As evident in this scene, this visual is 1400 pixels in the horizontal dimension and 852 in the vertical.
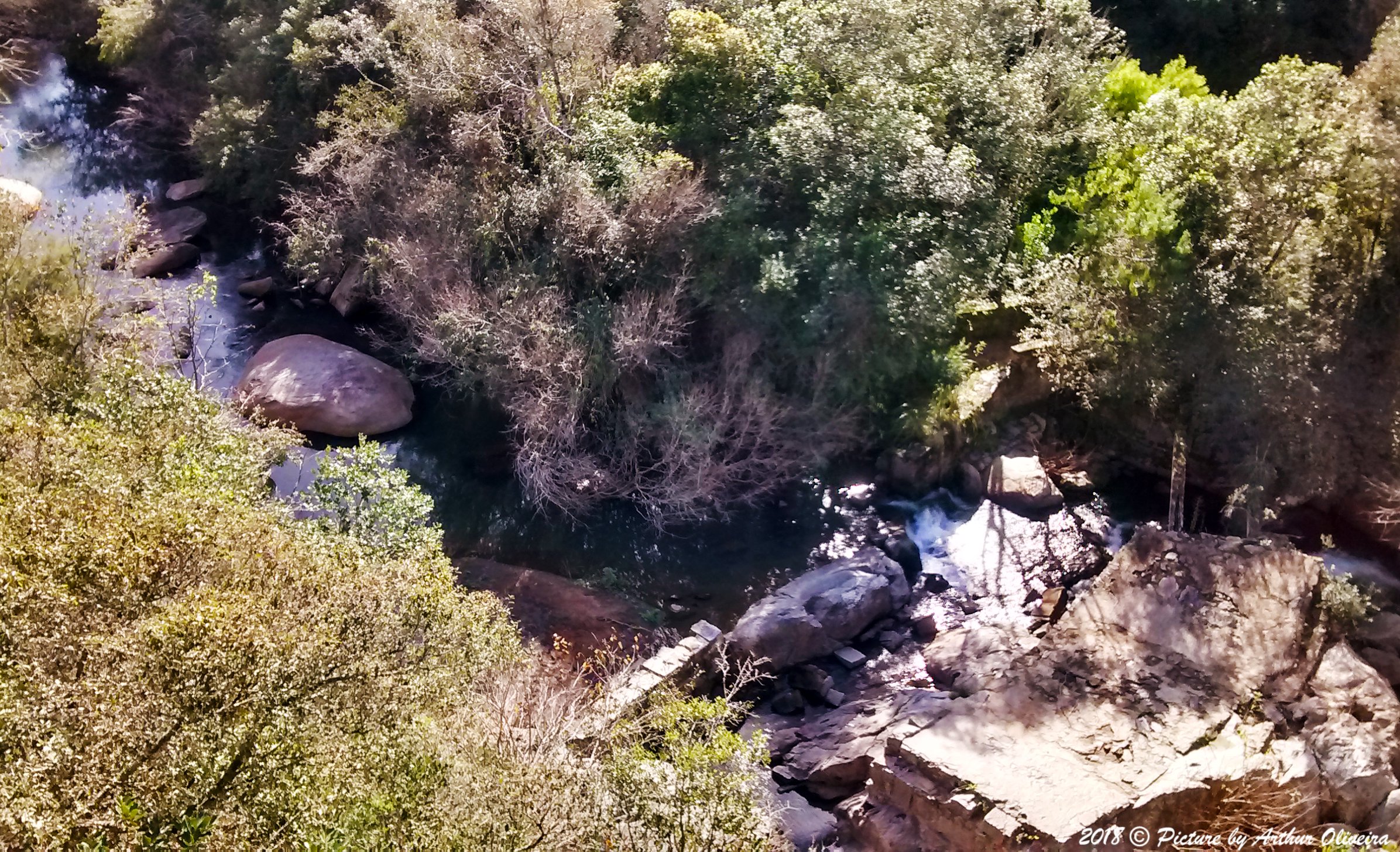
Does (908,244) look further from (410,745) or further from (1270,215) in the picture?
→ (410,745)

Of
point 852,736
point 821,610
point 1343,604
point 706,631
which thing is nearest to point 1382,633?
point 1343,604

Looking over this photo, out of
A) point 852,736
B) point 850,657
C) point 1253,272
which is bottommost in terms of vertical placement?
point 852,736

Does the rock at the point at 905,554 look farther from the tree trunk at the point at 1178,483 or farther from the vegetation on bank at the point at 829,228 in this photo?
→ the tree trunk at the point at 1178,483

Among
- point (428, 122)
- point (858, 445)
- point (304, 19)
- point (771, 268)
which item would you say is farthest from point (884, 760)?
point (304, 19)

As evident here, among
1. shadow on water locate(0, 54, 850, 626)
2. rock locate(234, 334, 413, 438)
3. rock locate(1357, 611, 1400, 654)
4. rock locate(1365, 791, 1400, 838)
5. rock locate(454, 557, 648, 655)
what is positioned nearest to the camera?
rock locate(1365, 791, 1400, 838)

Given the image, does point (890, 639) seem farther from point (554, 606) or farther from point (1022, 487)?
point (554, 606)

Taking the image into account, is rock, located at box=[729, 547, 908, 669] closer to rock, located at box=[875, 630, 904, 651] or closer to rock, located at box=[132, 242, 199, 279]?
rock, located at box=[875, 630, 904, 651]

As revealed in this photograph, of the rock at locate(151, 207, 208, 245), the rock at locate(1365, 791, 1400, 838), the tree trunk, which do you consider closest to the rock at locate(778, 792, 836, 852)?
the rock at locate(1365, 791, 1400, 838)
